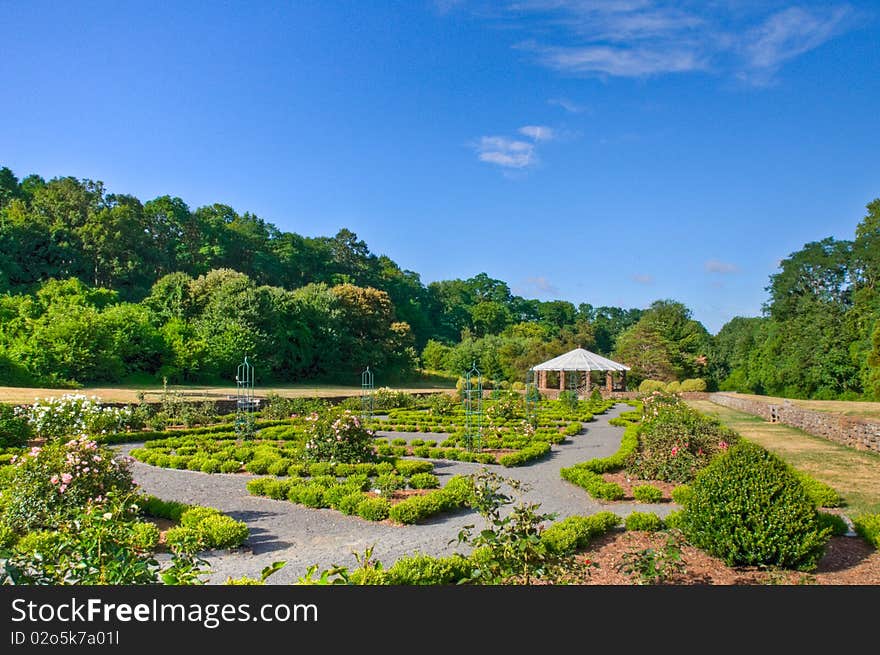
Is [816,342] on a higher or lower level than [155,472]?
higher

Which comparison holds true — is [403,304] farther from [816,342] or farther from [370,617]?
[370,617]

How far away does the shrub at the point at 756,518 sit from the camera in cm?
495

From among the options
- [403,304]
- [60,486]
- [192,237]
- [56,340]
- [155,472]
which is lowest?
[155,472]

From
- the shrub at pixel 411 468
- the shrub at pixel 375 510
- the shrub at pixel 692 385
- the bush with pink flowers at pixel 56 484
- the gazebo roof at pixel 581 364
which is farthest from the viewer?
the shrub at pixel 692 385

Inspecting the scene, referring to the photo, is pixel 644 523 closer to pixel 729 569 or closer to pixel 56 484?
pixel 729 569

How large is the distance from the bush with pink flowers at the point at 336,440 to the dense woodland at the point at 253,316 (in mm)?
15619

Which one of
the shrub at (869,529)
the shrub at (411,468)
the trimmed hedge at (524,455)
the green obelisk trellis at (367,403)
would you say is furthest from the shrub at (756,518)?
the green obelisk trellis at (367,403)

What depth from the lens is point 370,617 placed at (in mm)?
3180

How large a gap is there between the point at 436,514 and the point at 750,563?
3557 mm

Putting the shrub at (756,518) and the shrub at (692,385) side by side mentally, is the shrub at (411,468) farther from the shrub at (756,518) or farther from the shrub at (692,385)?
the shrub at (692,385)

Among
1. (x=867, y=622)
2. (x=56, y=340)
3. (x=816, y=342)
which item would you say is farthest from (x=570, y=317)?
(x=867, y=622)

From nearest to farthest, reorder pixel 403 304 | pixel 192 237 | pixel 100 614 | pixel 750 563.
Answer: pixel 100 614
pixel 750 563
pixel 192 237
pixel 403 304

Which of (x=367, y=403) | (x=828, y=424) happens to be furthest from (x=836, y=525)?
(x=367, y=403)

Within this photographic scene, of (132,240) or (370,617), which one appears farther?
(132,240)
